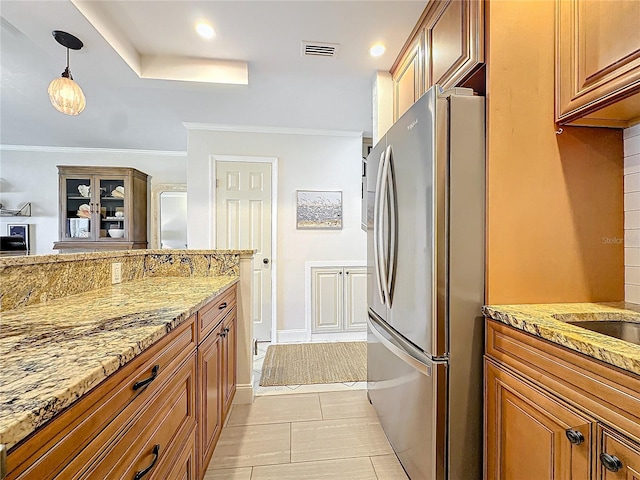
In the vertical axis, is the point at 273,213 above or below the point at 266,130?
below

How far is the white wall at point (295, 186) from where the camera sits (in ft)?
10.9

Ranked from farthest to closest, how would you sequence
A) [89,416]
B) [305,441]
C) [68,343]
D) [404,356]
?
[305,441]
[404,356]
[68,343]
[89,416]

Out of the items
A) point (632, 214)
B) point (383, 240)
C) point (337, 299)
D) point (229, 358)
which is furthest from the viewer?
point (337, 299)

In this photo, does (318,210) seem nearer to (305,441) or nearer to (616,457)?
(305,441)

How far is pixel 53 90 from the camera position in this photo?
1732 mm

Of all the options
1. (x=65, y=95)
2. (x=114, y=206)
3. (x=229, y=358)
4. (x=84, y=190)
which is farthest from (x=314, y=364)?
(x=84, y=190)

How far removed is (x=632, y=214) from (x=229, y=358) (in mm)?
2145

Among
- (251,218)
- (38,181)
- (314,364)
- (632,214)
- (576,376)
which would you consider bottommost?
(314,364)

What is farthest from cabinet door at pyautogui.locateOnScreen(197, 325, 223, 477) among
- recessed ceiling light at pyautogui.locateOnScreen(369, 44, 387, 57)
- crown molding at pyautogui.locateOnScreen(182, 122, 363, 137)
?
crown molding at pyautogui.locateOnScreen(182, 122, 363, 137)

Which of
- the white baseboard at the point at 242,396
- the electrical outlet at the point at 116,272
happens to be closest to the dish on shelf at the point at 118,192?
the electrical outlet at the point at 116,272

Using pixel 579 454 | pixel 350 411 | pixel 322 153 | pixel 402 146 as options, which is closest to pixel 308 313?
pixel 350 411

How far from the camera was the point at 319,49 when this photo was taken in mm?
1945

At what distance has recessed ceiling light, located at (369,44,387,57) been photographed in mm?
1951

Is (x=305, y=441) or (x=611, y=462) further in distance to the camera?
(x=305, y=441)
